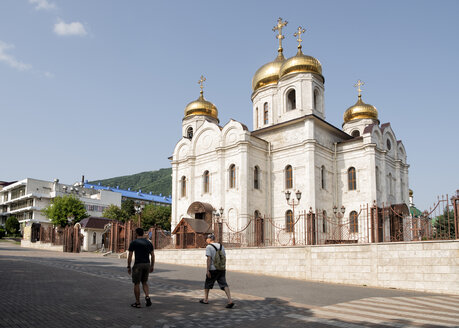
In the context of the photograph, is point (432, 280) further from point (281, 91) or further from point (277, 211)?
point (281, 91)

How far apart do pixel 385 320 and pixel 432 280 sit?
6.03 m

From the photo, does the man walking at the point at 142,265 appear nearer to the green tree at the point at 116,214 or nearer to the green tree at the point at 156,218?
the green tree at the point at 116,214

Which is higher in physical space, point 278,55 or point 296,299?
point 278,55

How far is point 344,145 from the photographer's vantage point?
97.9ft

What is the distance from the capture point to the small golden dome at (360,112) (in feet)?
121

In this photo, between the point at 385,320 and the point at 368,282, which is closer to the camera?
the point at 385,320

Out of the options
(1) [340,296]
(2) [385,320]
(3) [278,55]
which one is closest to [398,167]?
(3) [278,55]

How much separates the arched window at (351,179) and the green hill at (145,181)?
447 ft

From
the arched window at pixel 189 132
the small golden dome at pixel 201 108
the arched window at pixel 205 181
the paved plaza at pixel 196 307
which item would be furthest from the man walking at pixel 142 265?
the small golden dome at pixel 201 108

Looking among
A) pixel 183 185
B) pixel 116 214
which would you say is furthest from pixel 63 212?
pixel 183 185

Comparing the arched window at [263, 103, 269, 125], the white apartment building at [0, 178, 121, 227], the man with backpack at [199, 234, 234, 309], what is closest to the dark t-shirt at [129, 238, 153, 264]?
the man with backpack at [199, 234, 234, 309]

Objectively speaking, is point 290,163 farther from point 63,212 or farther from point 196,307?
point 63,212

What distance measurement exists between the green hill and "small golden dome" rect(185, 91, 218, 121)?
127m

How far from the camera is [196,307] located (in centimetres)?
807
